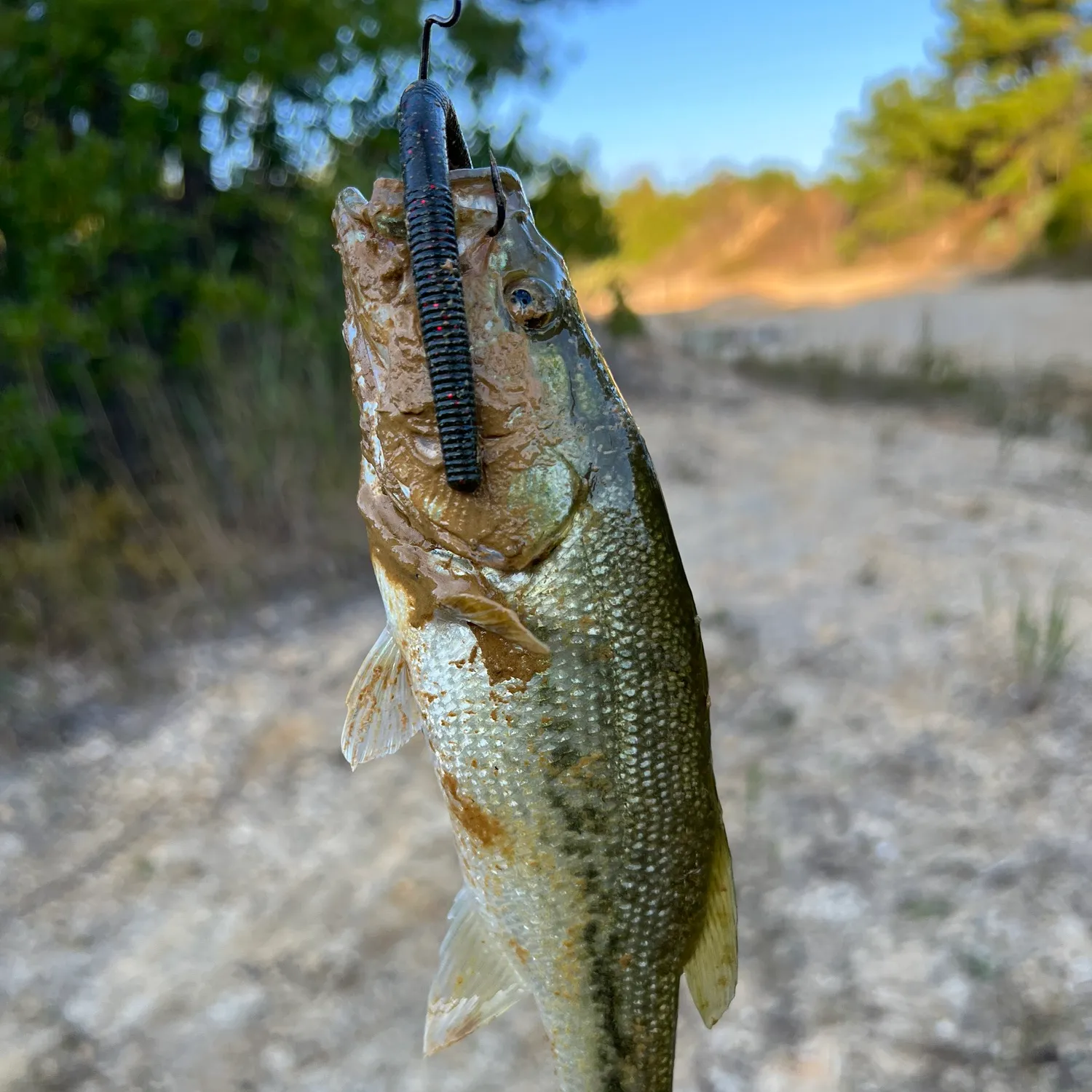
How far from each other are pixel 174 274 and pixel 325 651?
8.08 feet

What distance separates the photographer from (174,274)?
475 cm

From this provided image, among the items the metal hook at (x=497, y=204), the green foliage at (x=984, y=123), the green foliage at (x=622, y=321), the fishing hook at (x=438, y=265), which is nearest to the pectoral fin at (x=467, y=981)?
the fishing hook at (x=438, y=265)

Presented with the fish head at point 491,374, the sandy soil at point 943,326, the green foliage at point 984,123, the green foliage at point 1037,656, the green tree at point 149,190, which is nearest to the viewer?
the fish head at point 491,374

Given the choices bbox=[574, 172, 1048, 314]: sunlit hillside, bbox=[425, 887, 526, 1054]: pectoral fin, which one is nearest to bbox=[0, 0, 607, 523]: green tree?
bbox=[425, 887, 526, 1054]: pectoral fin

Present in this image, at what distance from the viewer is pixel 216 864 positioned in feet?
9.53

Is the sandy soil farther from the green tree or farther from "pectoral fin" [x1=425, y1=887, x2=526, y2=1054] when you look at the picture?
"pectoral fin" [x1=425, y1=887, x2=526, y2=1054]

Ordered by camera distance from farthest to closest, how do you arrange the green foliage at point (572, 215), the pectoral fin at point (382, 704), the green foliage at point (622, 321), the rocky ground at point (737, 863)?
the green foliage at point (622, 321)
the green foliage at point (572, 215)
the rocky ground at point (737, 863)
the pectoral fin at point (382, 704)

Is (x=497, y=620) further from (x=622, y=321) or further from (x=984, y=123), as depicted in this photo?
(x=984, y=123)

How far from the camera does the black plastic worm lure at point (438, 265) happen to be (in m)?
0.90

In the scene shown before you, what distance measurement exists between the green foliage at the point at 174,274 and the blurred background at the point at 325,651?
0.03 meters

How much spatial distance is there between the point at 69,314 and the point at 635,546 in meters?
4.41

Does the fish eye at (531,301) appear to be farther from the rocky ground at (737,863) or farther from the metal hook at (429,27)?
the rocky ground at (737,863)

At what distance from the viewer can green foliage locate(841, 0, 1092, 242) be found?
2183 cm

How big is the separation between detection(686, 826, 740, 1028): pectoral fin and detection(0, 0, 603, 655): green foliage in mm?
3993
